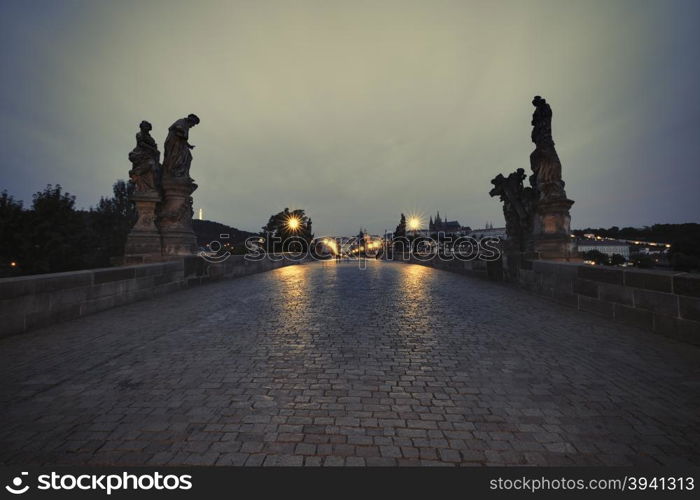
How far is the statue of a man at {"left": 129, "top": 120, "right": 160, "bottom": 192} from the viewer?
31.9 feet

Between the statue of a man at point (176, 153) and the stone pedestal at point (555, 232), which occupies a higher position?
the statue of a man at point (176, 153)

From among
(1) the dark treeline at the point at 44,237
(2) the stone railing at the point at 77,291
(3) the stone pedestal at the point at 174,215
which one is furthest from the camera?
(1) the dark treeline at the point at 44,237

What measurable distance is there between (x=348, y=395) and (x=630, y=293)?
5430 mm

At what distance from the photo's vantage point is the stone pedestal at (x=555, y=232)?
9312 mm

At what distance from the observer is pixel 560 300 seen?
23.2ft

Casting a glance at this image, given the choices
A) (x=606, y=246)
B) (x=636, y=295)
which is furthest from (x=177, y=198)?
(x=606, y=246)

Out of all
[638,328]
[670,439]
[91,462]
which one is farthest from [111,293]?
[638,328]

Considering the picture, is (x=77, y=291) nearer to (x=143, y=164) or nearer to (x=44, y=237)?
(x=143, y=164)

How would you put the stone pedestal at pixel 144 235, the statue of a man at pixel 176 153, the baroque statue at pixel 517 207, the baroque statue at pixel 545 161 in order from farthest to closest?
1. the baroque statue at pixel 517 207
2. the statue of a man at pixel 176 153
3. the stone pedestal at pixel 144 235
4. the baroque statue at pixel 545 161

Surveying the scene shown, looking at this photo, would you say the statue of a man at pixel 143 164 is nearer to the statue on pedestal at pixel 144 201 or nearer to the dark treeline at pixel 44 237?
the statue on pedestal at pixel 144 201

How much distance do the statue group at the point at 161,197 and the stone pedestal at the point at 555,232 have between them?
11.5 metres

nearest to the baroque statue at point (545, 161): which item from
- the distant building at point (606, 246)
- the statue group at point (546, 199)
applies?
the statue group at point (546, 199)

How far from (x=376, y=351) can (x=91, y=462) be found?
9.21ft

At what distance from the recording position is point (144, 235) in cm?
973
